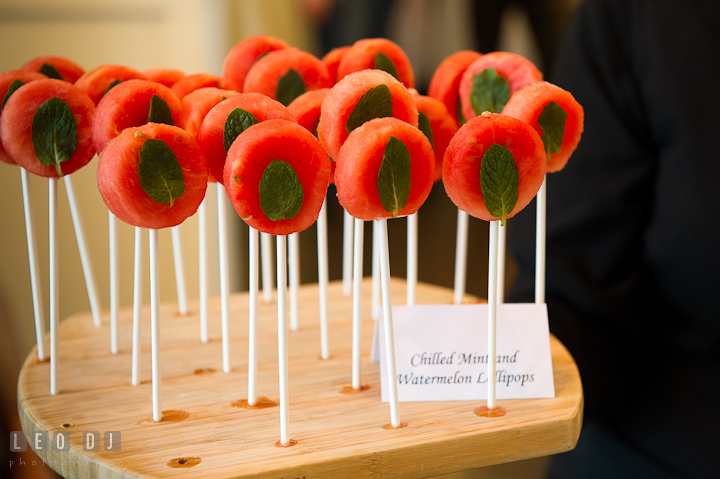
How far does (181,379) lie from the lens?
52 centimetres

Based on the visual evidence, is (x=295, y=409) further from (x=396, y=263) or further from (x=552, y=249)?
(x=396, y=263)

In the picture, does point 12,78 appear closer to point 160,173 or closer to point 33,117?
point 33,117

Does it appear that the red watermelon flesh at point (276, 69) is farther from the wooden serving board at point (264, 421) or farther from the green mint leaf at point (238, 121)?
the wooden serving board at point (264, 421)

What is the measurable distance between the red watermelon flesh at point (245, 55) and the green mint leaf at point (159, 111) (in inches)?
5.7

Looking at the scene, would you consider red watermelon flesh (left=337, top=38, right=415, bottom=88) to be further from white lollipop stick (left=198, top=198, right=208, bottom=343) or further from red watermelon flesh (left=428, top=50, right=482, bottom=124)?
white lollipop stick (left=198, top=198, right=208, bottom=343)

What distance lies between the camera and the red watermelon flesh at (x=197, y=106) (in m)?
0.45

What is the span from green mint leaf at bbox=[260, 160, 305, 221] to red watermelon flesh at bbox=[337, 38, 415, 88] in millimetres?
201

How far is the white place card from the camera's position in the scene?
48 cm

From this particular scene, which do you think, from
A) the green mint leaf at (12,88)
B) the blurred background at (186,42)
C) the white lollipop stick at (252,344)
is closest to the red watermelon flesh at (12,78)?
the green mint leaf at (12,88)

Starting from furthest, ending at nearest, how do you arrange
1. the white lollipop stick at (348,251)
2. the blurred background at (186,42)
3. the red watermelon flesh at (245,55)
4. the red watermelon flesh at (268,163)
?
the blurred background at (186,42) → the white lollipop stick at (348,251) → the red watermelon flesh at (245,55) → the red watermelon flesh at (268,163)

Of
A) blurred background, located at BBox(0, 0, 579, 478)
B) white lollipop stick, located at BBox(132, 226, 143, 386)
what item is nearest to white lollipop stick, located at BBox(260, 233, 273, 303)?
white lollipop stick, located at BBox(132, 226, 143, 386)

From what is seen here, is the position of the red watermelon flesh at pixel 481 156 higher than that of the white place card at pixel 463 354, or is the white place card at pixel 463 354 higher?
the red watermelon flesh at pixel 481 156

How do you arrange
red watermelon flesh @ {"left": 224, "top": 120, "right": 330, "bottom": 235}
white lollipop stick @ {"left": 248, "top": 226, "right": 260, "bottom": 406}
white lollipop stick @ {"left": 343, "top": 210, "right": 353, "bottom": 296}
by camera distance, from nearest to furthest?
red watermelon flesh @ {"left": 224, "top": 120, "right": 330, "bottom": 235} < white lollipop stick @ {"left": 248, "top": 226, "right": 260, "bottom": 406} < white lollipop stick @ {"left": 343, "top": 210, "right": 353, "bottom": 296}

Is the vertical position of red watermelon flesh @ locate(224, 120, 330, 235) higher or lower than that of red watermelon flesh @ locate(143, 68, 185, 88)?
lower
